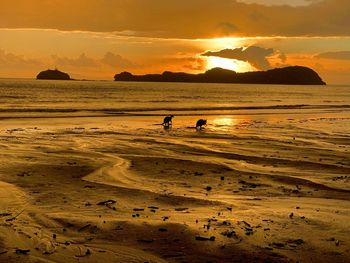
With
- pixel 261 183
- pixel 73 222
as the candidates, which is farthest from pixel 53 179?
pixel 261 183

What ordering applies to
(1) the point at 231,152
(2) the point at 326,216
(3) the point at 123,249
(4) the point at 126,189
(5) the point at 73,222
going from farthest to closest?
(1) the point at 231,152, (4) the point at 126,189, (2) the point at 326,216, (5) the point at 73,222, (3) the point at 123,249

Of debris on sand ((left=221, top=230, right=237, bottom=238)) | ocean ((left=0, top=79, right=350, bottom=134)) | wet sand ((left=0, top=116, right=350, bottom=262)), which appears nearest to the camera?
wet sand ((left=0, top=116, right=350, bottom=262))

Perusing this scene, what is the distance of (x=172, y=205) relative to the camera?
10672mm

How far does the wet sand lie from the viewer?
7793 millimetres

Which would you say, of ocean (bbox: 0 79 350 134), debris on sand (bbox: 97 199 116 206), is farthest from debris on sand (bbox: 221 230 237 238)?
Result: ocean (bbox: 0 79 350 134)

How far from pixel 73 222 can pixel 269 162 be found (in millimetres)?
10323

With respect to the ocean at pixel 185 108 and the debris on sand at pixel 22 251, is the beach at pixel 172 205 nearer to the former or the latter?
the debris on sand at pixel 22 251

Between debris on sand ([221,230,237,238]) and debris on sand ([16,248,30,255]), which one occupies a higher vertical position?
debris on sand ([221,230,237,238])

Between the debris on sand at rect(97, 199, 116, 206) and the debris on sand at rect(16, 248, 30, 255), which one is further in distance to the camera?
the debris on sand at rect(97, 199, 116, 206)

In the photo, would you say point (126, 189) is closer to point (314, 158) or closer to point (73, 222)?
point (73, 222)

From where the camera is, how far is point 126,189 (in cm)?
1235

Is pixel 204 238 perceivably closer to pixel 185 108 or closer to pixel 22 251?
pixel 22 251

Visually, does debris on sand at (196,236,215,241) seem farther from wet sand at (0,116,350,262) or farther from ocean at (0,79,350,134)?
ocean at (0,79,350,134)

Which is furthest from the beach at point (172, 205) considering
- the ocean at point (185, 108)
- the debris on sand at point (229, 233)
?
the ocean at point (185, 108)
